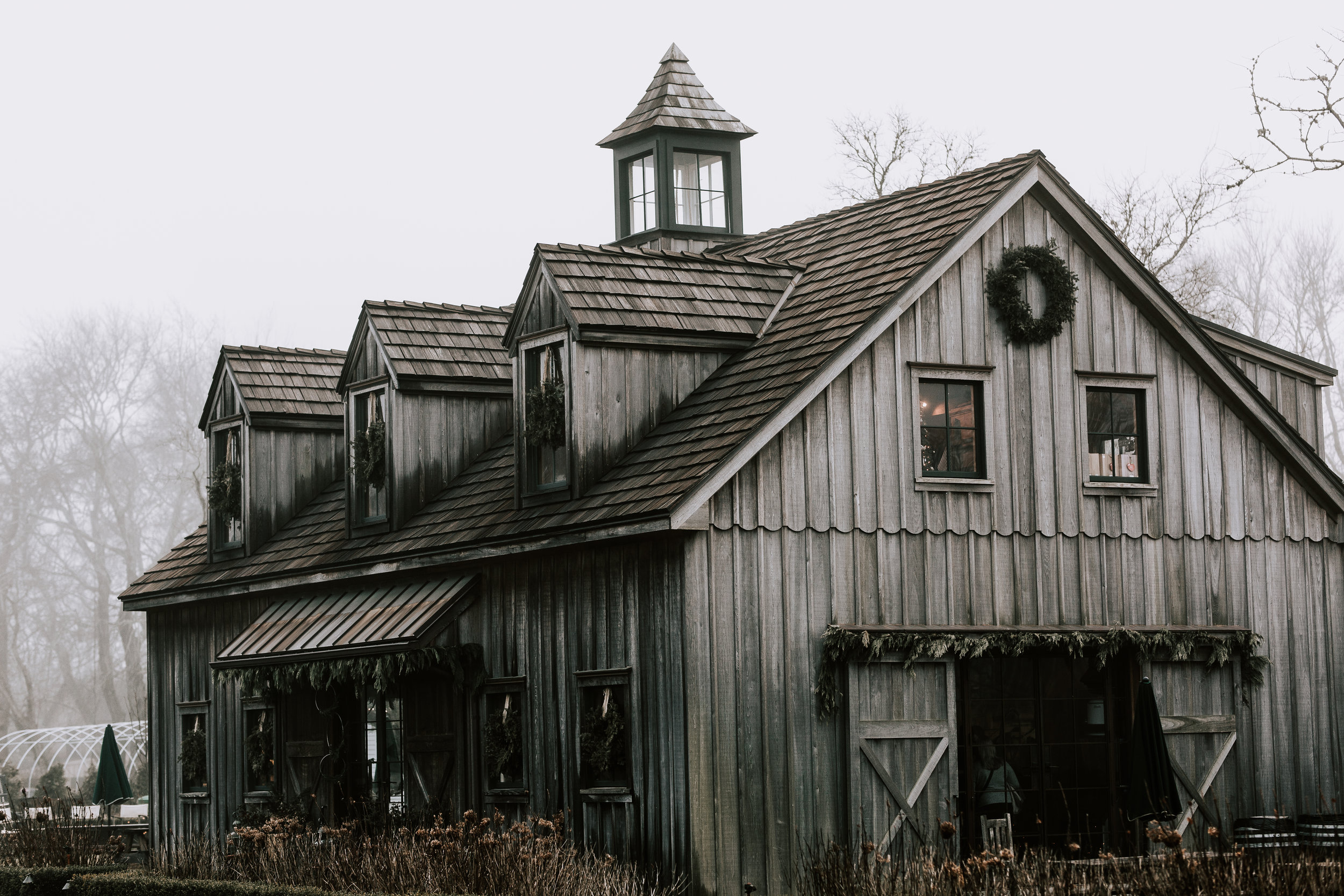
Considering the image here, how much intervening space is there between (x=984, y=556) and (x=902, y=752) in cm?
203

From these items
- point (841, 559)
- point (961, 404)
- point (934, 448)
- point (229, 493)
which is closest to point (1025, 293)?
point (961, 404)

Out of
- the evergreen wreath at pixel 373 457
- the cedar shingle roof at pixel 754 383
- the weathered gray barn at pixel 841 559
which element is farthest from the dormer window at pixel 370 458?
the cedar shingle roof at pixel 754 383

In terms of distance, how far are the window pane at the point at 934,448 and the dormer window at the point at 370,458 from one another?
6.68 m

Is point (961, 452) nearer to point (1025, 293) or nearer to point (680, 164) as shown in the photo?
point (1025, 293)

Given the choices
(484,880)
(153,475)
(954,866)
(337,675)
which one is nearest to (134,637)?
(153,475)

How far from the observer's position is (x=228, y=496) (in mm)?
22797

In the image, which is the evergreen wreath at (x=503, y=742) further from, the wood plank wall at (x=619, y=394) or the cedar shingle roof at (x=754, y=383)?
the wood plank wall at (x=619, y=394)

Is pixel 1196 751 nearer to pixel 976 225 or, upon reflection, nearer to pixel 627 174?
pixel 976 225

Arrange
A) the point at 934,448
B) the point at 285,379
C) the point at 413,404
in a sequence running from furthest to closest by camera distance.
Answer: the point at 285,379 < the point at 413,404 < the point at 934,448

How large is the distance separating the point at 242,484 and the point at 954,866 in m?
14.0

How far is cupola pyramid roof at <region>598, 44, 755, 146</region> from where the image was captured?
916 inches

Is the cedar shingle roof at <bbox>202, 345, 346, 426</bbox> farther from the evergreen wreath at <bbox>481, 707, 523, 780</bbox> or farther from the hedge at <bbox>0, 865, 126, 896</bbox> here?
the evergreen wreath at <bbox>481, 707, 523, 780</bbox>

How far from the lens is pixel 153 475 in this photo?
6009 centimetres

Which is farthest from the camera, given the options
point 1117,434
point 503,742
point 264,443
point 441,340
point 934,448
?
point 264,443
